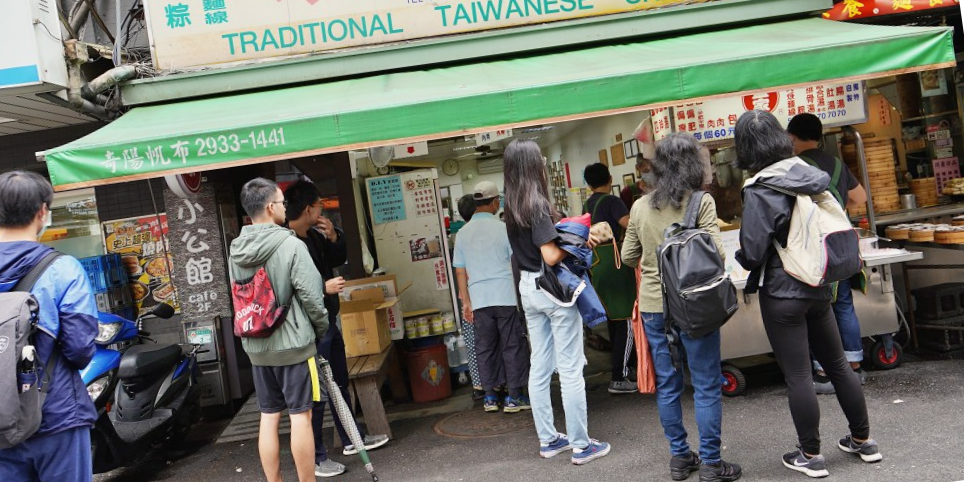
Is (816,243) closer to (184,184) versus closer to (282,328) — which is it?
(282,328)

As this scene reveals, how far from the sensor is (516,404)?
6312mm

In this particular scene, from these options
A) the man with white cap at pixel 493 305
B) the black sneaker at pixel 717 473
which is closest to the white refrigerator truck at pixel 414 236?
the man with white cap at pixel 493 305

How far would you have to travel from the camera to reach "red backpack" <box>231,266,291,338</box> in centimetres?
440

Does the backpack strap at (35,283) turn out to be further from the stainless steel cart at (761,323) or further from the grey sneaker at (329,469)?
the stainless steel cart at (761,323)

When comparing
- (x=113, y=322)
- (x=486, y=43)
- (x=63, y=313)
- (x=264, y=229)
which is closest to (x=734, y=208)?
(x=486, y=43)

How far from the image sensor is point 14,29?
18.9 feet

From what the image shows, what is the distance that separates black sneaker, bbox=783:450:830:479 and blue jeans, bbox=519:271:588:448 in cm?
122

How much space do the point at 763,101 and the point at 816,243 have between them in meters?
3.18

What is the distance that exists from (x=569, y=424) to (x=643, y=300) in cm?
95

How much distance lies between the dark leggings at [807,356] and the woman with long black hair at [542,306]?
47.7 inches

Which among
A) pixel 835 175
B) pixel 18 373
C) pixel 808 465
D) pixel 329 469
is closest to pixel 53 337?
pixel 18 373

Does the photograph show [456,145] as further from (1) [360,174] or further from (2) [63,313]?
(2) [63,313]

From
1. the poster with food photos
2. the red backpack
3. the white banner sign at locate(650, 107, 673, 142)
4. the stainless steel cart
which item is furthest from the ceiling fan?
the red backpack

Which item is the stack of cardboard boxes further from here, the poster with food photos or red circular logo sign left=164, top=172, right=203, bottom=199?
red circular logo sign left=164, top=172, right=203, bottom=199
